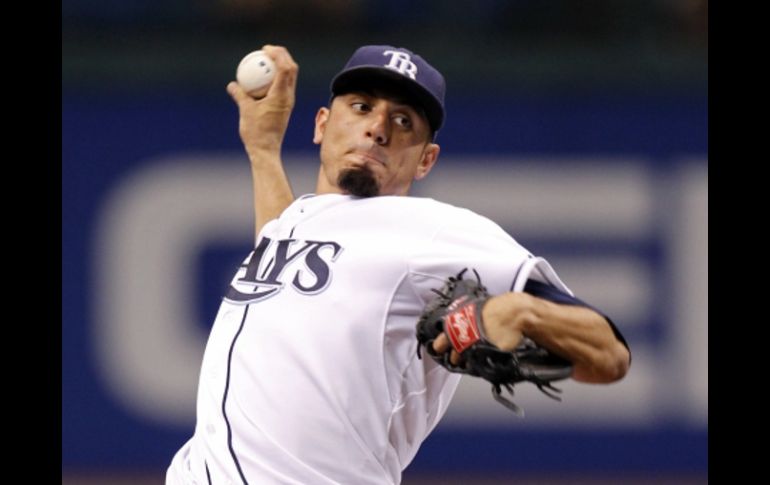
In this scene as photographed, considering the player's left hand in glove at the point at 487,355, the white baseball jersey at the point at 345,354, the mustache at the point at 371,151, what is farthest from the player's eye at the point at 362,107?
the player's left hand in glove at the point at 487,355

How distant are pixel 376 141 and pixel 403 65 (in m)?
0.22

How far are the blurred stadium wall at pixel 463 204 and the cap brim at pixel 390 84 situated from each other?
2.86 metres

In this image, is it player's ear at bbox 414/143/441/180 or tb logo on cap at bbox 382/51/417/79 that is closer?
tb logo on cap at bbox 382/51/417/79

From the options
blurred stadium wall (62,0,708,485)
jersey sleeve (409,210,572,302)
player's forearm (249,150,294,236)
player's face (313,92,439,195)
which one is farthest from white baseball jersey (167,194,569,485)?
blurred stadium wall (62,0,708,485)

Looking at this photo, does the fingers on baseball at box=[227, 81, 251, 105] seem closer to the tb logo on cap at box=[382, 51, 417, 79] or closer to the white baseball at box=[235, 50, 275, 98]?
the white baseball at box=[235, 50, 275, 98]

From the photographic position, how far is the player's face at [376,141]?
407cm

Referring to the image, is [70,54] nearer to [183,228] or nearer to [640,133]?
[183,228]

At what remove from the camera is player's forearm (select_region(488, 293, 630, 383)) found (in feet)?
11.3

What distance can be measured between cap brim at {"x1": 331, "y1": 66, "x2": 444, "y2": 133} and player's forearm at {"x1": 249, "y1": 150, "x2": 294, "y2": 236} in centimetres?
56

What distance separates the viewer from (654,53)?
711cm

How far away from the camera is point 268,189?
469cm

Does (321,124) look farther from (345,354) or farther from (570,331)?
(570,331)
